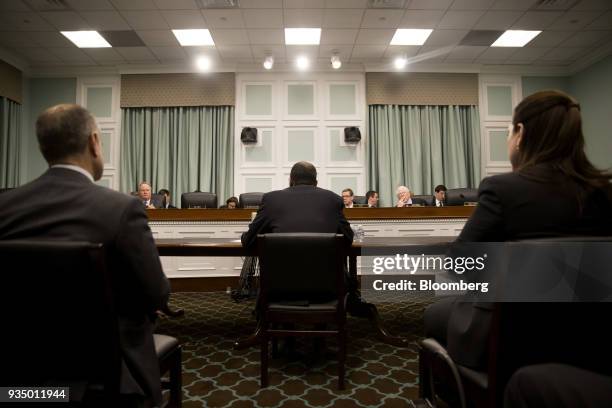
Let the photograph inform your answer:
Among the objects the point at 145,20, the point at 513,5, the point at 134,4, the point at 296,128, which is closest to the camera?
the point at 134,4

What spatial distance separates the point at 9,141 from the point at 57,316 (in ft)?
22.7

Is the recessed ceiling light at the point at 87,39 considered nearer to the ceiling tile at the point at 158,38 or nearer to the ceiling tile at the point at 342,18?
the ceiling tile at the point at 158,38

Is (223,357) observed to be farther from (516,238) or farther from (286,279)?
(516,238)

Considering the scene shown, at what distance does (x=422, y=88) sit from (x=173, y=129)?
15.0ft

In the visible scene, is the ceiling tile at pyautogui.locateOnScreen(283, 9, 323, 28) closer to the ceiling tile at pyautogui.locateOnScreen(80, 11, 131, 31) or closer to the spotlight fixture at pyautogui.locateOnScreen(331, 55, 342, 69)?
the spotlight fixture at pyautogui.locateOnScreen(331, 55, 342, 69)

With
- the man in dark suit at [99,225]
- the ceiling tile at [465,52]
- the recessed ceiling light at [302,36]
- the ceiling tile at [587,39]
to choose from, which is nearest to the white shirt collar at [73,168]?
the man in dark suit at [99,225]

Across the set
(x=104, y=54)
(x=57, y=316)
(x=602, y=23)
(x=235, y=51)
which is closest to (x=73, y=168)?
(x=57, y=316)

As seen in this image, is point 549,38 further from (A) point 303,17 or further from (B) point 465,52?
(A) point 303,17

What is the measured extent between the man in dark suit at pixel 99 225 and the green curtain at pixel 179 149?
5.67m

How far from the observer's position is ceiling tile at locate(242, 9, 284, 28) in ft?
16.1

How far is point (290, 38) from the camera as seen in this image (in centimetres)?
568

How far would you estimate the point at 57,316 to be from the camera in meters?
0.83

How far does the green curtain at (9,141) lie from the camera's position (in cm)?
595

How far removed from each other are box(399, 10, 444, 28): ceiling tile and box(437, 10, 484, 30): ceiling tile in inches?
3.7
